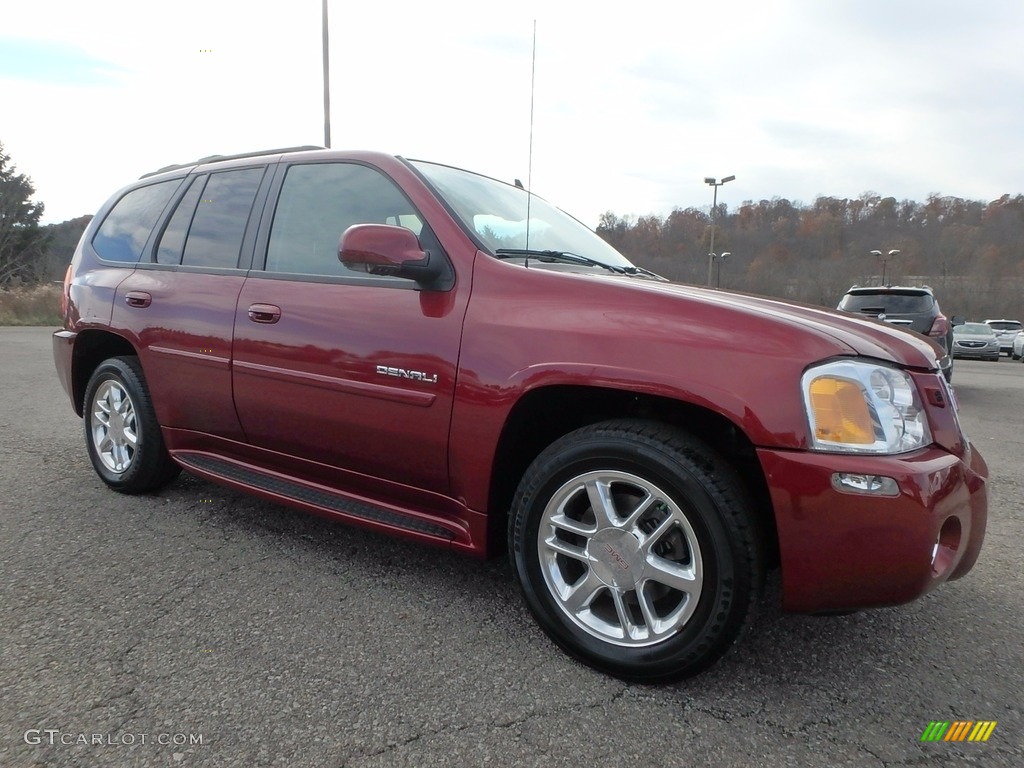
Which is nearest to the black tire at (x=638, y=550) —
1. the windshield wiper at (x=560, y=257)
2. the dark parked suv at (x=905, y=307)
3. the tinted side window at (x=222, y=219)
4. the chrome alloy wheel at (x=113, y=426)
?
the windshield wiper at (x=560, y=257)

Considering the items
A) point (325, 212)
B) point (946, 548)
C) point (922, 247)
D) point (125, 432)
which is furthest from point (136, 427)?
point (922, 247)

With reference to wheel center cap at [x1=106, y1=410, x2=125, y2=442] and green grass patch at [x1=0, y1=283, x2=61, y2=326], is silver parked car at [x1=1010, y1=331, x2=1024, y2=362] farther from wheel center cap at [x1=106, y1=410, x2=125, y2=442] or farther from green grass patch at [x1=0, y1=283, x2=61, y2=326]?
green grass patch at [x1=0, y1=283, x2=61, y2=326]

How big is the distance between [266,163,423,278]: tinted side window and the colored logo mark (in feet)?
7.38

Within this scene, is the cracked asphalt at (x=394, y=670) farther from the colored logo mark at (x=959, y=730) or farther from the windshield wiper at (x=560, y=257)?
the windshield wiper at (x=560, y=257)

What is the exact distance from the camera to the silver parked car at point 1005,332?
26.5 meters

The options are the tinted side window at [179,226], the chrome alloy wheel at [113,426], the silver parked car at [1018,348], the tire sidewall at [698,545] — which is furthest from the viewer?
the silver parked car at [1018,348]

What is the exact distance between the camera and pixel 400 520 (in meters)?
2.52

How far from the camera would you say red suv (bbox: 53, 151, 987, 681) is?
185 centimetres

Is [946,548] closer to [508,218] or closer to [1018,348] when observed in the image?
[508,218]

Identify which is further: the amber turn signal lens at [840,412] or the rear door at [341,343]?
the rear door at [341,343]

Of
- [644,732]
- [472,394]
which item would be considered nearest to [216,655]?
[472,394]

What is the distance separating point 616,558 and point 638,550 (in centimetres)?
8

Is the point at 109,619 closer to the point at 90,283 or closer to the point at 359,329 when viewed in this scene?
the point at 359,329

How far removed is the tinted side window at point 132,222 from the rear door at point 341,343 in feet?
3.27
